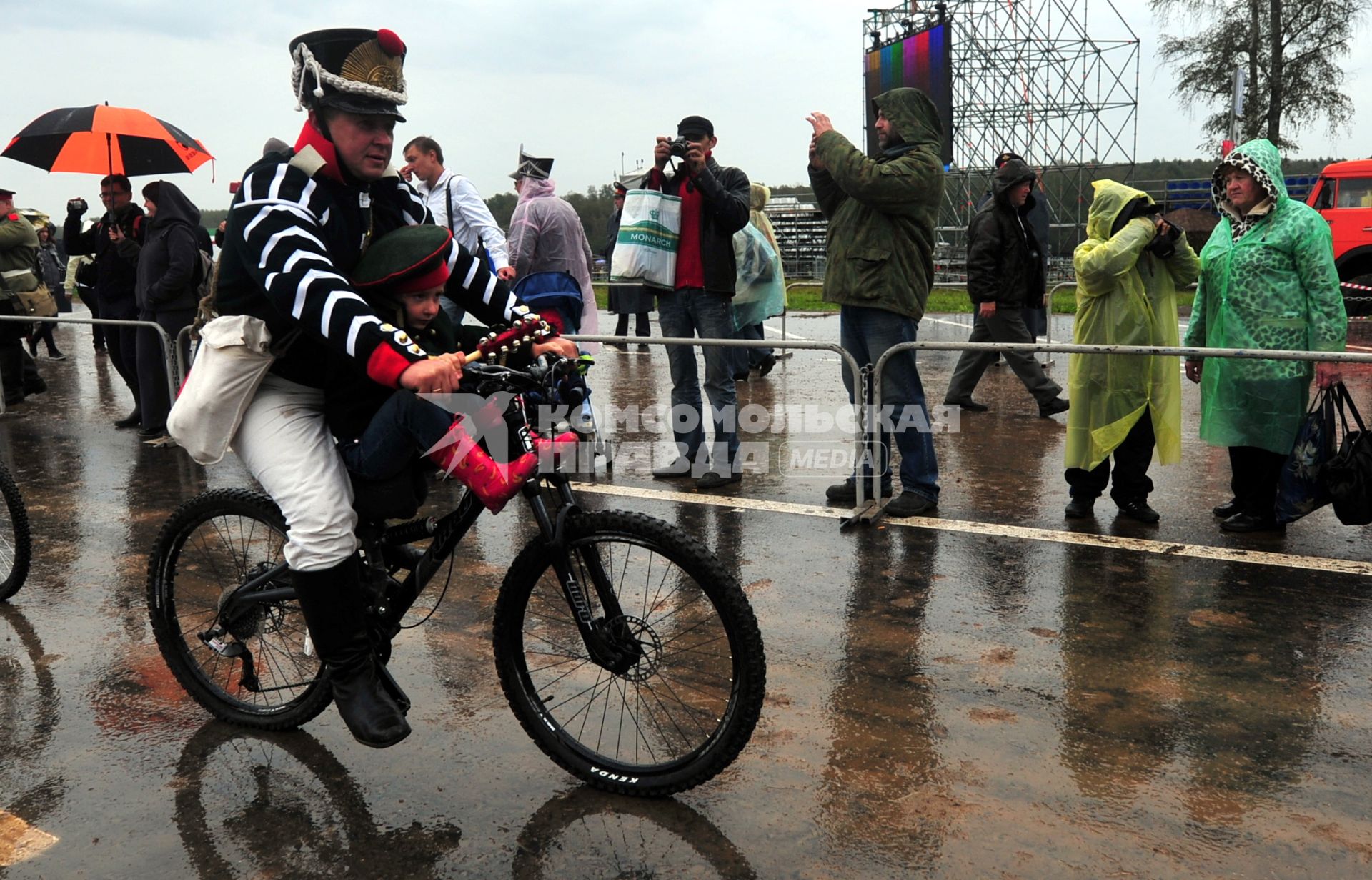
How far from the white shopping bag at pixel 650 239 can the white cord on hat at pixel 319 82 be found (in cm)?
399

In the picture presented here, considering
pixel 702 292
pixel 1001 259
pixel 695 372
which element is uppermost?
pixel 1001 259

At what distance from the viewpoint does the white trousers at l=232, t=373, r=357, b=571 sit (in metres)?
3.39

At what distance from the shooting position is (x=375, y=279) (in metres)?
3.38

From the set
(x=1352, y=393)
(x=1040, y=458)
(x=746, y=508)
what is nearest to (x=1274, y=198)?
(x=1040, y=458)

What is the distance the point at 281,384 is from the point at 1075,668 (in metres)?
2.90

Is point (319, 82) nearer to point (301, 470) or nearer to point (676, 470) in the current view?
point (301, 470)

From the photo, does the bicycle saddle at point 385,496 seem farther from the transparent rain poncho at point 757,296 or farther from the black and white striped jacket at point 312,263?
the transparent rain poncho at point 757,296

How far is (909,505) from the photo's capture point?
21.7 ft

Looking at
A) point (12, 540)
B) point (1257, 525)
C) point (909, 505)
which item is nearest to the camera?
point (12, 540)

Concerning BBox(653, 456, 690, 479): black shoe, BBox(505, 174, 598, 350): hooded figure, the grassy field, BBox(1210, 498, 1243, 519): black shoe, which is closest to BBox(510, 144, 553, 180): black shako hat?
BBox(505, 174, 598, 350): hooded figure

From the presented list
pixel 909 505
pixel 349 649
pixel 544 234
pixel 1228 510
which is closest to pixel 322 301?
pixel 349 649

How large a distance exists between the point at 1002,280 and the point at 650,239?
147 inches

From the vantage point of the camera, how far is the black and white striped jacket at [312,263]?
3.09 m

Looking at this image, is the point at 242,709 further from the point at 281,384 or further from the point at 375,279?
the point at 375,279
